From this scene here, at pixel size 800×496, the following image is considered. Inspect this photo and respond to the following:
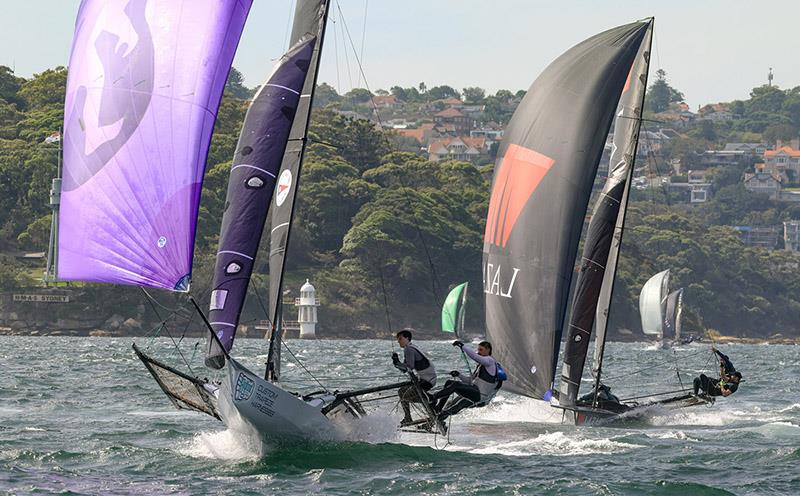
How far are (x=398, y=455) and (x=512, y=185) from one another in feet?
25.9

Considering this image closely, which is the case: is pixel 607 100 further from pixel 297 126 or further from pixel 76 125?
pixel 76 125

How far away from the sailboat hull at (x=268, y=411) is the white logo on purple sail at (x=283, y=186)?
2507 millimetres

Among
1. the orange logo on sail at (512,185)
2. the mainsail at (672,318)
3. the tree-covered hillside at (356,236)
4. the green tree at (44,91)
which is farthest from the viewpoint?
the green tree at (44,91)

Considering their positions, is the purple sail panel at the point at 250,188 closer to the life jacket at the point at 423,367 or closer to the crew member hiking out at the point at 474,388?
the life jacket at the point at 423,367

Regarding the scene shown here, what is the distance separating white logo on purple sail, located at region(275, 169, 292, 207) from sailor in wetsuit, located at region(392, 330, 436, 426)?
2.41 m

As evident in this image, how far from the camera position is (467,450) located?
21.9 metres

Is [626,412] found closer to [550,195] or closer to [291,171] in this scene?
[550,195]

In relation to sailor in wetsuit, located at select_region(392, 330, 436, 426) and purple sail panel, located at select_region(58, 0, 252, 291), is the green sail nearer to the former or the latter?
sailor in wetsuit, located at select_region(392, 330, 436, 426)

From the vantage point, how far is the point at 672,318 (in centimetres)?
9038

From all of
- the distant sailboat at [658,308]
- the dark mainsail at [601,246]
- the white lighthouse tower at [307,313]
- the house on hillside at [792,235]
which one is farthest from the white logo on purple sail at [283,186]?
the house on hillside at [792,235]

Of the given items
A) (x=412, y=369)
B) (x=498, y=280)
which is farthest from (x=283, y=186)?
(x=498, y=280)

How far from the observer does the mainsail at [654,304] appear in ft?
279

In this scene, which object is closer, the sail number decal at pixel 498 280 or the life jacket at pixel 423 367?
the life jacket at pixel 423 367

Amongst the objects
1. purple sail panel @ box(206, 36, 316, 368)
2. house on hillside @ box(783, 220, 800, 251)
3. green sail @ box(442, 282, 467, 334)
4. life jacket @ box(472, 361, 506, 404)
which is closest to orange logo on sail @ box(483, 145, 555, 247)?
life jacket @ box(472, 361, 506, 404)
